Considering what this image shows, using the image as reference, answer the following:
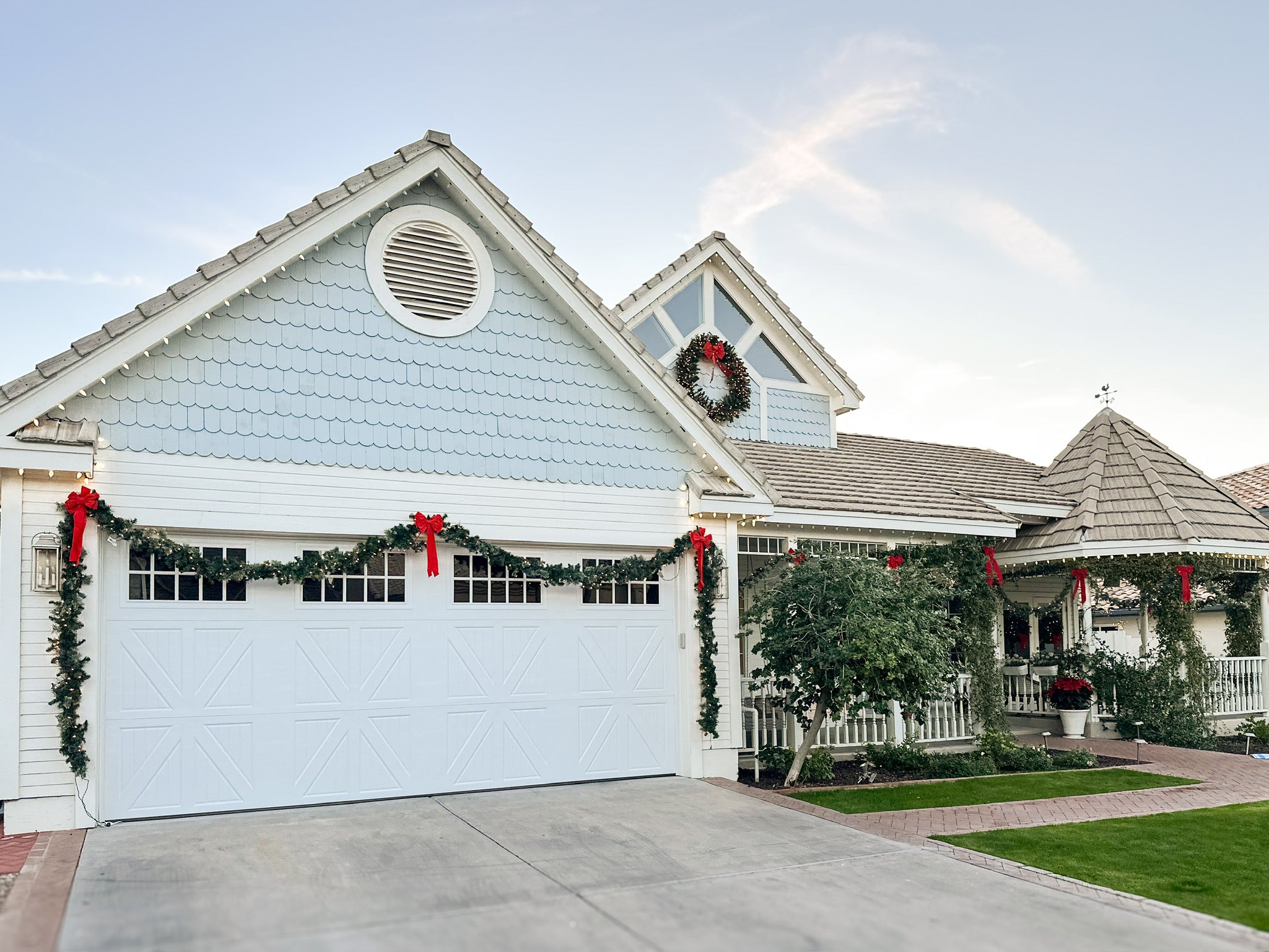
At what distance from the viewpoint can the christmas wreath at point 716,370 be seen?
14.1 meters

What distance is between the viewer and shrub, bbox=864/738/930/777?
11.9 m

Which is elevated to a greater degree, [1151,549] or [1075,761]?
[1151,549]

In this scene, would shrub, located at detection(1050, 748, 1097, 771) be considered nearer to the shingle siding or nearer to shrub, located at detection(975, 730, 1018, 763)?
shrub, located at detection(975, 730, 1018, 763)

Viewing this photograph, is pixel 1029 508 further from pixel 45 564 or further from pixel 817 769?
pixel 45 564

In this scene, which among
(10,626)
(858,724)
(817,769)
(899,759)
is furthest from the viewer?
(858,724)

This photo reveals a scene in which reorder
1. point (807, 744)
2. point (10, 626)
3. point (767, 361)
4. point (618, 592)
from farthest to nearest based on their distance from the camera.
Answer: point (767, 361), point (807, 744), point (618, 592), point (10, 626)

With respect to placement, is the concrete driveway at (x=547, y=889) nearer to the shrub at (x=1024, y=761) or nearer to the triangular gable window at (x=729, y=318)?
the shrub at (x=1024, y=761)

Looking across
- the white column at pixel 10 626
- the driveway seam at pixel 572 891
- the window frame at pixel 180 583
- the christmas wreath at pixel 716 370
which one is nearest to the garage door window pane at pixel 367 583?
the window frame at pixel 180 583

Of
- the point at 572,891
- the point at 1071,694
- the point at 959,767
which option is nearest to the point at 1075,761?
the point at 959,767

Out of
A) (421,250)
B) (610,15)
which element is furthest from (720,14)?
(421,250)

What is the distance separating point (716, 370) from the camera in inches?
567

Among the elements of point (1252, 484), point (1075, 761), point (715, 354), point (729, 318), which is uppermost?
point (729, 318)

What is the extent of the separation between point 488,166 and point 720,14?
17.2 feet

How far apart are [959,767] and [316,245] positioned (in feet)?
31.6
